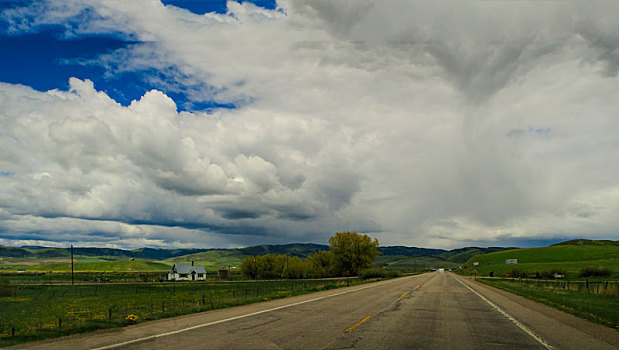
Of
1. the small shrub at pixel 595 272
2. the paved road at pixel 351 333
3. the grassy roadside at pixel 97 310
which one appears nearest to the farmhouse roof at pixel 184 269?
the grassy roadside at pixel 97 310

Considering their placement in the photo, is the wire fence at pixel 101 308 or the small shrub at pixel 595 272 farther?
the small shrub at pixel 595 272

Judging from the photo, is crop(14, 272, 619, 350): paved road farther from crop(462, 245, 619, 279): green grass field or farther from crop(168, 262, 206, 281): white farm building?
crop(168, 262, 206, 281): white farm building

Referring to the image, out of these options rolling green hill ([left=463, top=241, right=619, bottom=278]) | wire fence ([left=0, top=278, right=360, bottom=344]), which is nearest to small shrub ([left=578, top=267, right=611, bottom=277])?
rolling green hill ([left=463, top=241, right=619, bottom=278])

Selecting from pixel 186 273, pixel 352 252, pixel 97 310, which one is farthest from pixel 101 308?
pixel 186 273

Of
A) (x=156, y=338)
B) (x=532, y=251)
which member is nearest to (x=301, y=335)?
(x=156, y=338)

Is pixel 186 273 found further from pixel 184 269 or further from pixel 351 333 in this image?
pixel 351 333

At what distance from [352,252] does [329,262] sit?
15.4 meters

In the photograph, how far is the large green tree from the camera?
10225cm

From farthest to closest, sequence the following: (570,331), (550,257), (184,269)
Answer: (550,257) → (184,269) → (570,331)

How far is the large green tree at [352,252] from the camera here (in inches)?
4026

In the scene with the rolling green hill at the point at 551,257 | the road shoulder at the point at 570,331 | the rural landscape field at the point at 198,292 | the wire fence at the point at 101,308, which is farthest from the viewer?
the rolling green hill at the point at 551,257

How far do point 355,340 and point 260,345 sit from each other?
8.69 ft

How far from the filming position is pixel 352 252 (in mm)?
102438

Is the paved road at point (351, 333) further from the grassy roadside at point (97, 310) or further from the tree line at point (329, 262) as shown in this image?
the tree line at point (329, 262)
